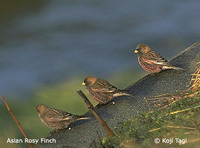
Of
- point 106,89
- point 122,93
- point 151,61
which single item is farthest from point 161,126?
point 151,61

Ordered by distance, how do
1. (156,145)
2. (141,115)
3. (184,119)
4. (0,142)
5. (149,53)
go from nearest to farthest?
(156,145)
(184,119)
(141,115)
(0,142)
(149,53)

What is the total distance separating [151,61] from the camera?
6863 mm

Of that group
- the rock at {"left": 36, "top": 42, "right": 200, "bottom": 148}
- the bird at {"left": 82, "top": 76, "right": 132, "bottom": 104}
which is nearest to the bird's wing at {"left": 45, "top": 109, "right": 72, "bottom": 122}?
the rock at {"left": 36, "top": 42, "right": 200, "bottom": 148}

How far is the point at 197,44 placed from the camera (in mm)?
7137

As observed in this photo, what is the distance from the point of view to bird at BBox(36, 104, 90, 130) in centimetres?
562

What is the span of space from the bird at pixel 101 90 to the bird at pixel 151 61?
0.64m

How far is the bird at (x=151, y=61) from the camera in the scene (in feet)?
21.5

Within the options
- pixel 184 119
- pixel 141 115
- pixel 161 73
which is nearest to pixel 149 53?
pixel 161 73

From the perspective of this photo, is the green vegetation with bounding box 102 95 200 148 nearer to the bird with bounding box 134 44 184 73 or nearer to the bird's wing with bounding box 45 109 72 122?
the bird's wing with bounding box 45 109 72 122

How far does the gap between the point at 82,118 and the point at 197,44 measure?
7.25ft

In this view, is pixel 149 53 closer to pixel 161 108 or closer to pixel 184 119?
pixel 161 108

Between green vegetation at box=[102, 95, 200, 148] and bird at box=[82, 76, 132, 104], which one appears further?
bird at box=[82, 76, 132, 104]

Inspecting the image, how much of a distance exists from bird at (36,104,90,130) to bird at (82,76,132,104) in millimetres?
513

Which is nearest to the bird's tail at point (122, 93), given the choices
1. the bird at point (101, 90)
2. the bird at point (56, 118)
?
the bird at point (101, 90)
